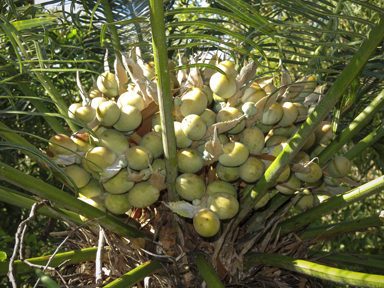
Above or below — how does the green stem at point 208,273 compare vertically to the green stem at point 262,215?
above

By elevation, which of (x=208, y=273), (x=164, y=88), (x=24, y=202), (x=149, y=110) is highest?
(x=164, y=88)

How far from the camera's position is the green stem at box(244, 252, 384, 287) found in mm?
522

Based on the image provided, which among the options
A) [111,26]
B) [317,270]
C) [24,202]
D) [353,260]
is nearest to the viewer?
[317,270]

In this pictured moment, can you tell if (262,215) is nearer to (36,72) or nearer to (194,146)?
(194,146)

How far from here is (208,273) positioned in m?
0.69

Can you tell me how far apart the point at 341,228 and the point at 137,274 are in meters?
0.46

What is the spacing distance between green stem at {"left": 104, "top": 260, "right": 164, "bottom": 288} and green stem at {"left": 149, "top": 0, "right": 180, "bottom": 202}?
0.51 feet

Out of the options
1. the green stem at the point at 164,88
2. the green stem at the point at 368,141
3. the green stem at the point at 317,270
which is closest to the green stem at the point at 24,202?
the green stem at the point at 164,88

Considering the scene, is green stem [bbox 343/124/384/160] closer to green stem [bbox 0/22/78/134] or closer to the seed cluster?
the seed cluster

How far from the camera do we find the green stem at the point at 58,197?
604 mm

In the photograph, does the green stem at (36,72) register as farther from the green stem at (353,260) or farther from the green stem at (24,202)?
the green stem at (353,260)

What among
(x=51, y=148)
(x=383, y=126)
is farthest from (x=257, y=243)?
(x=51, y=148)

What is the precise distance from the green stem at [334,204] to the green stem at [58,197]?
0.36 m

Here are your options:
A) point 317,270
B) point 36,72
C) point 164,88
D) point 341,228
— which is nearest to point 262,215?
point 341,228
